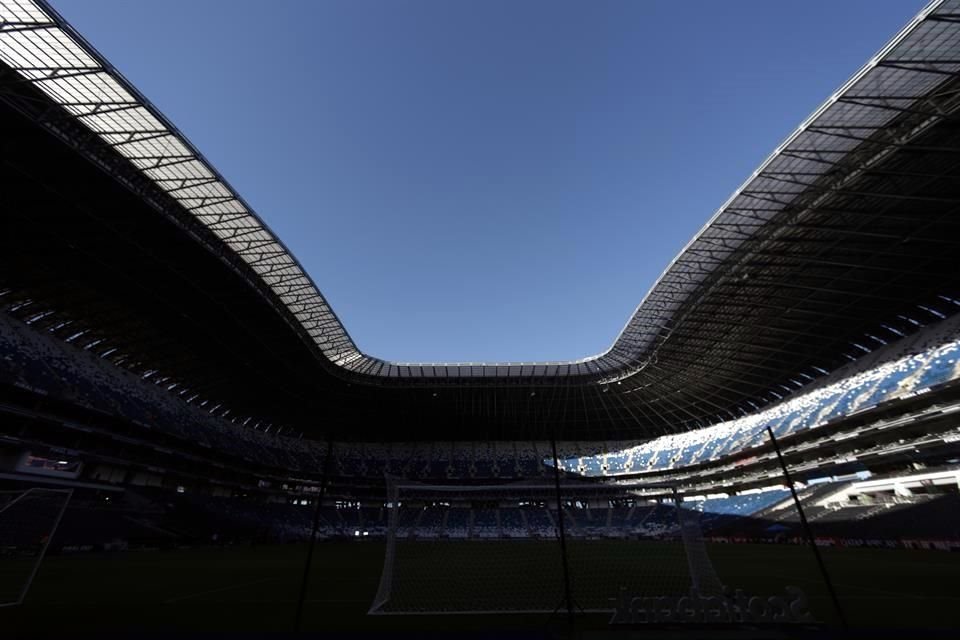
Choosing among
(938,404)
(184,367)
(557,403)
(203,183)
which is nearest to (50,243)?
(203,183)

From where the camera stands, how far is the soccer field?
11.3 meters

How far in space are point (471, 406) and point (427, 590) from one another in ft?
177

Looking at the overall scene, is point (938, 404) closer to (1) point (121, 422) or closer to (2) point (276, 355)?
(2) point (276, 355)

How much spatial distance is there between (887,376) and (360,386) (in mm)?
60787

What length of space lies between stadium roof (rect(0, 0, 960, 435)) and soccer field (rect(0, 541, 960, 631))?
20.9m

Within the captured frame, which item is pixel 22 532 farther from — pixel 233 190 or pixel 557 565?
pixel 557 565

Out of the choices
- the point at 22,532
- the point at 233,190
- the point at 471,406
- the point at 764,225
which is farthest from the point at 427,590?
the point at 471,406

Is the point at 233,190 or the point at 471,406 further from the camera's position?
the point at 471,406

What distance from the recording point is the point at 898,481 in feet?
137

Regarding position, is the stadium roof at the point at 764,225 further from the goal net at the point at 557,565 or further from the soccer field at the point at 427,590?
the soccer field at the point at 427,590

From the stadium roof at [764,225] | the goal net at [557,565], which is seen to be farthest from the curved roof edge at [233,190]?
the goal net at [557,565]

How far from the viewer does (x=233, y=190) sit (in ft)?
95.4

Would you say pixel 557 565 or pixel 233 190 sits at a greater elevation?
pixel 233 190

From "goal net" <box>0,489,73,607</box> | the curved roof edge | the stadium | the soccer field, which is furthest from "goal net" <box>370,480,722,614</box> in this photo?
the curved roof edge
